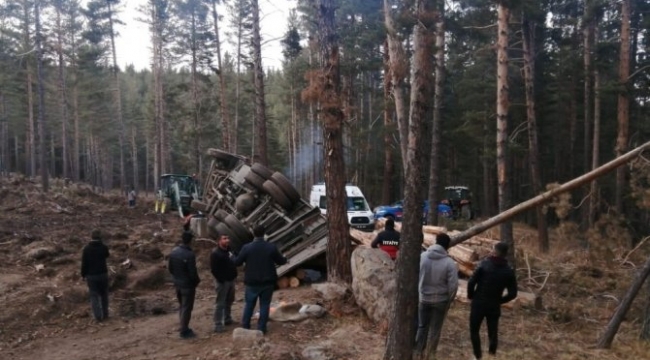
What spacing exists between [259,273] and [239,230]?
5.10m

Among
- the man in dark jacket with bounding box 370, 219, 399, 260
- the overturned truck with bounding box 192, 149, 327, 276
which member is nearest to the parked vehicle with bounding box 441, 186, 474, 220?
the overturned truck with bounding box 192, 149, 327, 276

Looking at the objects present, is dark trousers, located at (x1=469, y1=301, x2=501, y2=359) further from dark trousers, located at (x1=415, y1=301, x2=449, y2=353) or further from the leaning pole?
the leaning pole

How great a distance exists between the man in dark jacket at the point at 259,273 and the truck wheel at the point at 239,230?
485 cm

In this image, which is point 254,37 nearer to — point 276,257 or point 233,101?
point 276,257

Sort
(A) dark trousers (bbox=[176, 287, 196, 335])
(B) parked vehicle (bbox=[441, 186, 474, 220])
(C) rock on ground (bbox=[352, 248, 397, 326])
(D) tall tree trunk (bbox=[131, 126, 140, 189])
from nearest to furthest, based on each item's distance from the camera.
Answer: (A) dark trousers (bbox=[176, 287, 196, 335])
(C) rock on ground (bbox=[352, 248, 397, 326])
(B) parked vehicle (bbox=[441, 186, 474, 220])
(D) tall tree trunk (bbox=[131, 126, 140, 189])

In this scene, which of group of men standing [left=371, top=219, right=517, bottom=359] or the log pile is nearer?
group of men standing [left=371, top=219, right=517, bottom=359]

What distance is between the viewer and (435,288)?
21.6 ft

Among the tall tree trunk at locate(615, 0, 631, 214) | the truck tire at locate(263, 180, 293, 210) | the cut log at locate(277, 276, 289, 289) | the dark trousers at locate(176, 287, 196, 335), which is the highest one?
the tall tree trunk at locate(615, 0, 631, 214)

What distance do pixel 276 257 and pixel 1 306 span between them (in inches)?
232

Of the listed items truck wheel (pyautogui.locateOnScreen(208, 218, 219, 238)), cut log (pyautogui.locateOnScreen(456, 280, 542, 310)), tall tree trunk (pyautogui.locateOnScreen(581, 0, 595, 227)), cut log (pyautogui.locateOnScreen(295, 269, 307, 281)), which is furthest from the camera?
tall tree trunk (pyautogui.locateOnScreen(581, 0, 595, 227))

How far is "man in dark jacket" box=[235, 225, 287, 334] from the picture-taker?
7590 mm

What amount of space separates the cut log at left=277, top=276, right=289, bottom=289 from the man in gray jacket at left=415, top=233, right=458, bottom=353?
186 inches

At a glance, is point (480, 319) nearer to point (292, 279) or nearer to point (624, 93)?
point (292, 279)

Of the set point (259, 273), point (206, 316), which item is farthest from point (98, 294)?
point (259, 273)
